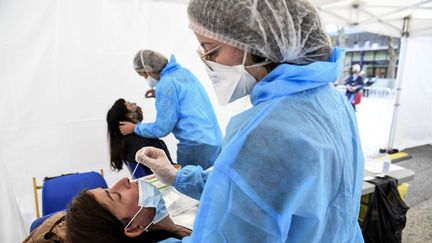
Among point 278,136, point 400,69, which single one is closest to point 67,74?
point 278,136

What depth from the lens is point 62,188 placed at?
1.50 m

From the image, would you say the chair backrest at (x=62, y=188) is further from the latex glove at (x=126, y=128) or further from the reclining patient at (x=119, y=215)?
the reclining patient at (x=119, y=215)

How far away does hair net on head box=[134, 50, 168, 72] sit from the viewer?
6.13ft

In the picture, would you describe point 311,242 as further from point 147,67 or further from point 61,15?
point 61,15

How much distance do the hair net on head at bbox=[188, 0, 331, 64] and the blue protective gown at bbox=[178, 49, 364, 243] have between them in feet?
0.28

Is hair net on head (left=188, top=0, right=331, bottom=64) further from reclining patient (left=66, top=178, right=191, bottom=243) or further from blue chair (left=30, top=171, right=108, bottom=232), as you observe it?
blue chair (left=30, top=171, right=108, bottom=232)

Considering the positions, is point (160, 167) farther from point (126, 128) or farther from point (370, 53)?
point (370, 53)

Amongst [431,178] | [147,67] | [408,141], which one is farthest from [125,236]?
[408,141]

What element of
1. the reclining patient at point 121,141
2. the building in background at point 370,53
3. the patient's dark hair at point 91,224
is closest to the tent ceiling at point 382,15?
the reclining patient at point 121,141

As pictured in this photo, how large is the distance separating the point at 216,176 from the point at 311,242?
248 millimetres

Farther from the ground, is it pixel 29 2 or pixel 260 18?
pixel 29 2

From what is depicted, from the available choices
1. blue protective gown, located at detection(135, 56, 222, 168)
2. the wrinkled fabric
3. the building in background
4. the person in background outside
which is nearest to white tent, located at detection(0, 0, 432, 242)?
blue protective gown, located at detection(135, 56, 222, 168)

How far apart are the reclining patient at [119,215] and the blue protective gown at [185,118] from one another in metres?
0.70

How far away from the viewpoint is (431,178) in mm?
3186
